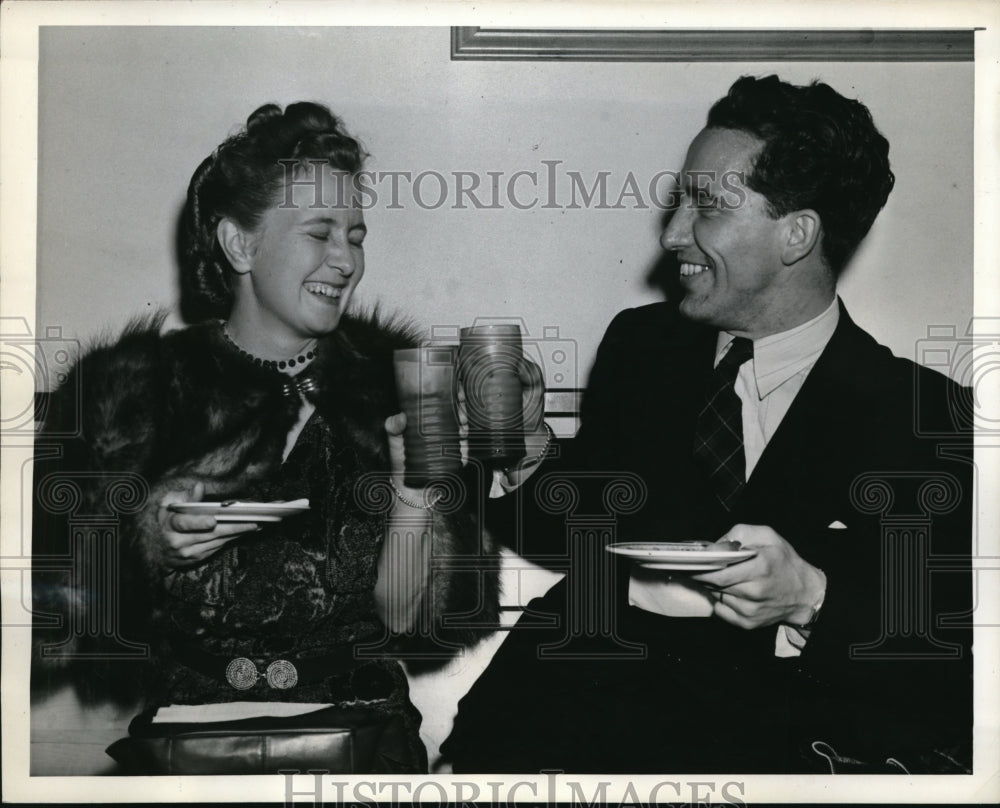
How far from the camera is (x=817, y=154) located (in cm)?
266

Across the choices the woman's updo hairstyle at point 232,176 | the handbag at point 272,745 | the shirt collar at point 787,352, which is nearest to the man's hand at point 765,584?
the shirt collar at point 787,352

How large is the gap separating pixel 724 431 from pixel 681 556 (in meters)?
0.43

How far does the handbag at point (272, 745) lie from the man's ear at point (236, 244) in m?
1.16

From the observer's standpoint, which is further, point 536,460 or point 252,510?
point 536,460

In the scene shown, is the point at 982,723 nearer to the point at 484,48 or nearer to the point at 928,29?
the point at 928,29

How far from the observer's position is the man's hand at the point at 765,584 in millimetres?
2611

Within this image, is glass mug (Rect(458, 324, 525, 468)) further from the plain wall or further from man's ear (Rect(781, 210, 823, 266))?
man's ear (Rect(781, 210, 823, 266))

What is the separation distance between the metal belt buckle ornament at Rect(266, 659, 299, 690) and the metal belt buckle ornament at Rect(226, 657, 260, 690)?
0.04 m

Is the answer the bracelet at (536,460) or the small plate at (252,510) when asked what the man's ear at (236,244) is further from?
the bracelet at (536,460)

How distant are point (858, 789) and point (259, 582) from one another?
1654 mm

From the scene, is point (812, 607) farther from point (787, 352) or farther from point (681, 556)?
point (787, 352)

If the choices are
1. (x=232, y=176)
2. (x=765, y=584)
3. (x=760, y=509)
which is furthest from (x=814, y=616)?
(x=232, y=176)

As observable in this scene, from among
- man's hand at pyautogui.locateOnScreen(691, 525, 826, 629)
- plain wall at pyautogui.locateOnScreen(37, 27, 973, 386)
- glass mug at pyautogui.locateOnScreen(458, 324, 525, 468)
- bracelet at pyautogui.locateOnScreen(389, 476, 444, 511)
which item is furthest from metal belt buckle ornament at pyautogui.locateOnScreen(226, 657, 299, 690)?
man's hand at pyautogui.locateOnScreen(691, 525, 826, 629)

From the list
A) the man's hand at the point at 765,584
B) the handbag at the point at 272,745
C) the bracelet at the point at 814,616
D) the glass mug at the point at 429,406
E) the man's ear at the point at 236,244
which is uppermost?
the man's ear at the point at 236,244
